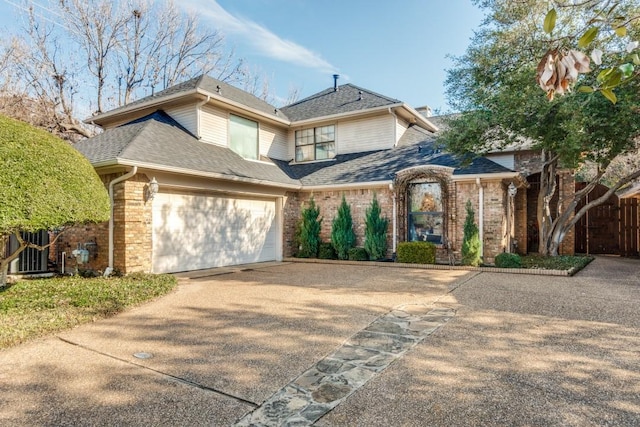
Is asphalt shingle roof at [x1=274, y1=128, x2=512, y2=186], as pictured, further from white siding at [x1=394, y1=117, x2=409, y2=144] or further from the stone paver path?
the stone paver path

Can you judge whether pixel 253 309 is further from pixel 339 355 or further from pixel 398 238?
pixel 398 238

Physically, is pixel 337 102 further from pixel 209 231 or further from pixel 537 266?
pixel 537 266

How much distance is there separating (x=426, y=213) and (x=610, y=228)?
756cm

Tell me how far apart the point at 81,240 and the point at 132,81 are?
49.0 feet

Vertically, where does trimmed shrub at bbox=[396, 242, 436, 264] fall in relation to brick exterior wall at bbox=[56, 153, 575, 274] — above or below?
below

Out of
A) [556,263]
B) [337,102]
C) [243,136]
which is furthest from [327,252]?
[556,263]

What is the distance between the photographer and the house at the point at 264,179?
8.84 m

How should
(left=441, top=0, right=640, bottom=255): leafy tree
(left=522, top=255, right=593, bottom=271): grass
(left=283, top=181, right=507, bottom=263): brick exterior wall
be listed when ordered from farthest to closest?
(left=283, top=181, right=507, bottom=263): brick exterior wall → (left=522, top=255, right=593, bottom=271): grass → (left=441, top=0, right=640, bottom=255): leafy tree

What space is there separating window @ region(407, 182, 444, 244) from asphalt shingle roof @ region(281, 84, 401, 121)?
3541 millimetres

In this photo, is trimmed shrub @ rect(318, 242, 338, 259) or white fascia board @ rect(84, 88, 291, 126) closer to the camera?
white fascia board @ rect(84, 88, 291, 126)

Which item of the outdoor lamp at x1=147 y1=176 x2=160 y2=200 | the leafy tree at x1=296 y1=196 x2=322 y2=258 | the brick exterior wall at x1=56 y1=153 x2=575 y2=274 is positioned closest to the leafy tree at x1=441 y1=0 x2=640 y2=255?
the brick exterior wall at x1=56 y1=153 x2=575 y2=274

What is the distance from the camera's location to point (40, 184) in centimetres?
568

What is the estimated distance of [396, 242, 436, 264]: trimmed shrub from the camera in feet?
35.9

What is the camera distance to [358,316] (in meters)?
5.46
